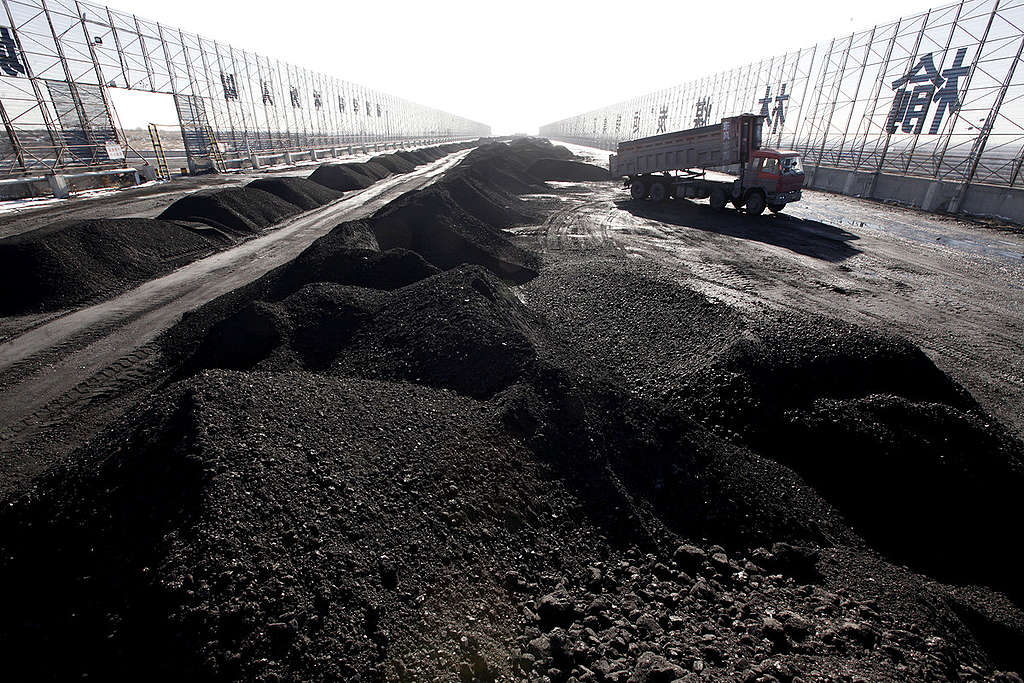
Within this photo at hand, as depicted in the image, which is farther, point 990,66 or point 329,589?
point 990,66

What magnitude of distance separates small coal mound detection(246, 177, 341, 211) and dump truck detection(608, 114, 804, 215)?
16.2 meters

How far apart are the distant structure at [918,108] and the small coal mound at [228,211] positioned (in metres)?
29.7

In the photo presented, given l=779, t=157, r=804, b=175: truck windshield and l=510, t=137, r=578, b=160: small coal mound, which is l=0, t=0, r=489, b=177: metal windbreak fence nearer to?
l=510, t=137, r=578, b=160: small coal mound

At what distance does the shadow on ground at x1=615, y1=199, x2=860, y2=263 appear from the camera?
49.3 ft

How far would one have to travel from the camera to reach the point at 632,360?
722 cm

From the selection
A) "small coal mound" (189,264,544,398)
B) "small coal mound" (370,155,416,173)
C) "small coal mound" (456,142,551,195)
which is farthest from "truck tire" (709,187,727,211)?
"small coal mound" (370,155,416,173)

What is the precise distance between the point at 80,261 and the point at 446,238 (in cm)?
867

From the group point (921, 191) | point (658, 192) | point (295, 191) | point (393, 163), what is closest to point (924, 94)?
point (921, 191)

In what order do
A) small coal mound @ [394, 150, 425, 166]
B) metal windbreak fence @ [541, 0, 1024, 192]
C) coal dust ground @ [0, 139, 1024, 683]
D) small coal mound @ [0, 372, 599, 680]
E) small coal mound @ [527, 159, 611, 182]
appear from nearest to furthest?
1. small coal mound @ [0, 372, 599, 680]
2. coal dust ground @ [0, 139, 1024, 683]
3. metal windbreak fence @ [541, 0, 1024, 192]
4. small coal mound @ [527, 159, 611, 182]
5. small coal mound @ [394, 150, 425, 166]

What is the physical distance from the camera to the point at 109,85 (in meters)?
28.0

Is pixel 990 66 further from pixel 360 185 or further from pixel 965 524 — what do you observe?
pixel 360 185

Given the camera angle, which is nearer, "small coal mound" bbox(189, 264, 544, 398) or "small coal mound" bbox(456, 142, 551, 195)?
"small coal mound" bbox(189, 264, 544, 398)

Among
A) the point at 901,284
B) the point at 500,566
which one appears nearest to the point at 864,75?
the point at 901,284

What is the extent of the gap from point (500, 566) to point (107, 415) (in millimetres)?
6012
